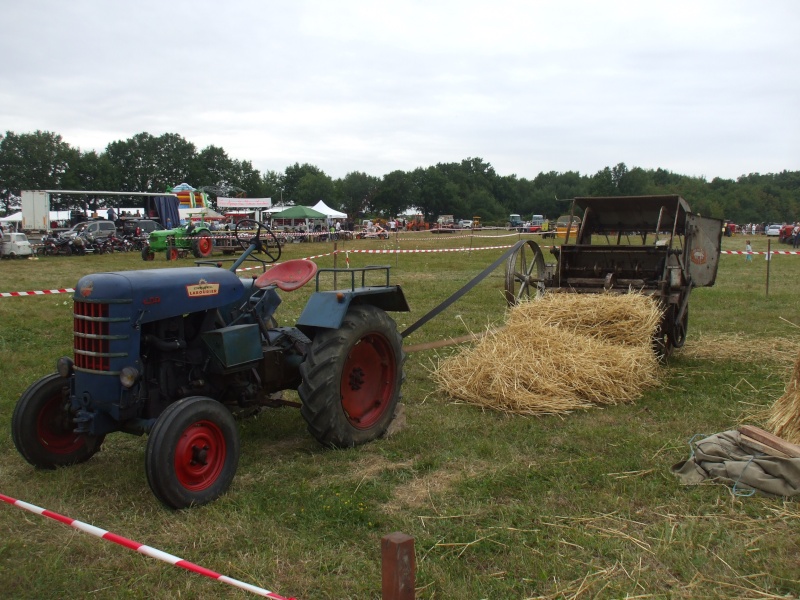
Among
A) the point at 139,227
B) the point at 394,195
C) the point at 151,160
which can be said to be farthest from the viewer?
the point at 394,195

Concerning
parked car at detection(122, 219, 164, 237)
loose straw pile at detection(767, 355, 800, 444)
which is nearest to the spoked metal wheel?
loose straw pile at detection(767, 355, 800, 444)

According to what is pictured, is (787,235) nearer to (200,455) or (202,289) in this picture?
(202,289)

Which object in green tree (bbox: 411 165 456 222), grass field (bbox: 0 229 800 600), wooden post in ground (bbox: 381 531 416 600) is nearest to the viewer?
wooden post in ground (bbox: 381 531 416 600)

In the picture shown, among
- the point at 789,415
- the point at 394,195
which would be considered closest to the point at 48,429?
the point at 789,415

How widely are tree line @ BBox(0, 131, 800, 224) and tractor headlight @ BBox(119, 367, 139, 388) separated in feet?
208

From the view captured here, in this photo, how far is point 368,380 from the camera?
493 centimetres

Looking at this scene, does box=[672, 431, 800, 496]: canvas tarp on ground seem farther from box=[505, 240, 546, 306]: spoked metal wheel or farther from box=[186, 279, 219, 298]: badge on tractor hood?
box=[505, 240, 546, 306]: spoked metal wheel

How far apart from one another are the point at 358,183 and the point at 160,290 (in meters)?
91.0

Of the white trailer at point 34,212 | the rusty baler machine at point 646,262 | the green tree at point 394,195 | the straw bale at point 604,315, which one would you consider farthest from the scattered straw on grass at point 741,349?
the green tree at point 394,195

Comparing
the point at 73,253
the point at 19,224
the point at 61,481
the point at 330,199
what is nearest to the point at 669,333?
the point at 61,481

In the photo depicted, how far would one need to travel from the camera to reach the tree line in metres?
72.1

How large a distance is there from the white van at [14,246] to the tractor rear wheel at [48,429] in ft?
74.4

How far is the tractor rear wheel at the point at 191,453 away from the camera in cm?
337

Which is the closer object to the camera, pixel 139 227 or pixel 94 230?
pixel 94 230
